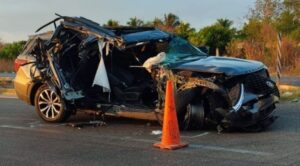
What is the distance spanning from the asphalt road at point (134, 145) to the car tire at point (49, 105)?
0.72ft

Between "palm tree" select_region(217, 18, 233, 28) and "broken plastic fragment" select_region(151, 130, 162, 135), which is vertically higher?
"palm tree" select_region(217, 18, 233, 28)

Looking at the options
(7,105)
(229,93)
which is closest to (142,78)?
(229,93)

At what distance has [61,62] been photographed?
34.7 feet

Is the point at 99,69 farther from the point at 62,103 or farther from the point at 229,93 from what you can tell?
the point at 229,93

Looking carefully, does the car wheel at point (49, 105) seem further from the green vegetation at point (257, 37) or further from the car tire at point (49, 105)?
the green vegetation at point (257, 37)

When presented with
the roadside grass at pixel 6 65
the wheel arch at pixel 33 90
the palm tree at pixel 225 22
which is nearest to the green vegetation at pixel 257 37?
the palm tree at pixel 225 22

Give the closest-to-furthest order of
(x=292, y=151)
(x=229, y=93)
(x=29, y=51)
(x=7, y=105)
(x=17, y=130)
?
1. (x=292, y=151)
2. (x=229, y=93)
3. (x=17, y=130)
4. (x=29, y=51)
5. (x=7, y=105)

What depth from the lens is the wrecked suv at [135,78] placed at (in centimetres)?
870

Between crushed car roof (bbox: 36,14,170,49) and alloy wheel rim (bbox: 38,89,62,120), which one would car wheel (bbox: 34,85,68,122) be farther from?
crushed car roof (bbox: 36,14,170,49)

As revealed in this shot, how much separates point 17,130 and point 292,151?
17.1ft

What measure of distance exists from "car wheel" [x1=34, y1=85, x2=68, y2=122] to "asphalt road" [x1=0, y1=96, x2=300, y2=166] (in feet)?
0.73

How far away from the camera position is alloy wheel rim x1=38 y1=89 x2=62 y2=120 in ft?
34.7

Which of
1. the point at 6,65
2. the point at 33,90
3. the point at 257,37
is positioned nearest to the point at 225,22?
the point at 257,37

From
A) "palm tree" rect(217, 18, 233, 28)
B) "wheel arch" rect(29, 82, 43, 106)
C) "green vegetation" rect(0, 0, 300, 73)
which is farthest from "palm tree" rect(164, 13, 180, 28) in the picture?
"wheel arch" rect(29, 82, 43, 106)
